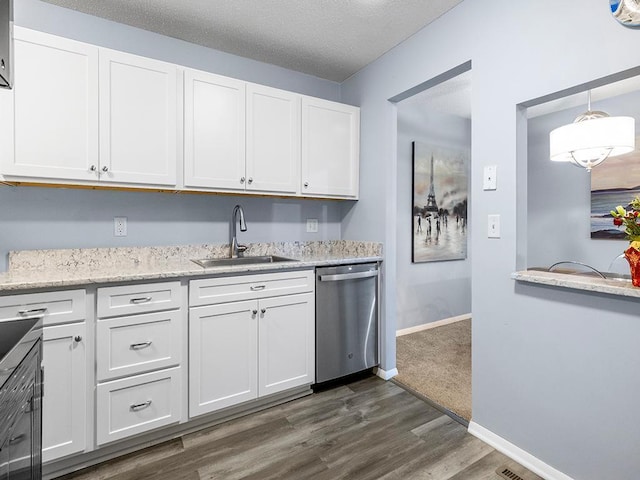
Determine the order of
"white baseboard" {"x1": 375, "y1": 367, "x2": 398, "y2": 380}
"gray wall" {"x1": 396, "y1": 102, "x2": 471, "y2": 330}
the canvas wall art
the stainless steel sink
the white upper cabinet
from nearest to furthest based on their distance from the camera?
the white upper cabinet, the stainless steel sink, "white baseboard" {"x1": 375, "y1": 367, "x2": 398, "y2": 380}, the canvas wall art, "gray wall" {"x1": 396, "y1": 102, "x2": 471, "y2": 330}

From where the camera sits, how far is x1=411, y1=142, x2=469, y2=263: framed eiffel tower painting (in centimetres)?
358

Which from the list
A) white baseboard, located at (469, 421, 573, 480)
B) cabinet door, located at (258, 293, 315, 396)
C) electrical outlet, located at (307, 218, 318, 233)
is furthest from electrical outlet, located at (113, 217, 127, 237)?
white baseboard, located at (469, 421, 573, 480)

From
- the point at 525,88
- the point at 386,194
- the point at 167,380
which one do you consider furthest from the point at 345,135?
the point at 167,380

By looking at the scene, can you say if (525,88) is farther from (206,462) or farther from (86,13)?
(86,13)

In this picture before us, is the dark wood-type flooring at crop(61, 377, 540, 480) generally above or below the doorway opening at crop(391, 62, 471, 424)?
below

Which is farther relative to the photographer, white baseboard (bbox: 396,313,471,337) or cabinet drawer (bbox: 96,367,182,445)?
white baseboard (bbox: 396,313,471,337)

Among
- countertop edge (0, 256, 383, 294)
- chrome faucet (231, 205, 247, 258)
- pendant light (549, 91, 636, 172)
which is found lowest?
countertop edge (0, 256, 383, 294)

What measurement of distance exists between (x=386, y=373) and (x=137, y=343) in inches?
70.5

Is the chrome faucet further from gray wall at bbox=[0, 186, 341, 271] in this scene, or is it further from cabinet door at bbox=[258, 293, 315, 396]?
cabinet door at bbox=[258, 293, 315, 396]

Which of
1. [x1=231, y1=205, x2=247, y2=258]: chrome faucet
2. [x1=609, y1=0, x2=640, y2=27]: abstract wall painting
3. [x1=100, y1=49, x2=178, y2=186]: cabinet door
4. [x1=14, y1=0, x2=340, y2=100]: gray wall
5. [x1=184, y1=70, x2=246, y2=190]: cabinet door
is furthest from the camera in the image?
[x1=231, y1=205, x2=247, y2=258]: chrome faucet

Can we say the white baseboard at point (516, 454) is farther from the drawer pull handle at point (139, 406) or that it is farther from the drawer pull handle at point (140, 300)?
the drawer pull handle at point (140, 300)

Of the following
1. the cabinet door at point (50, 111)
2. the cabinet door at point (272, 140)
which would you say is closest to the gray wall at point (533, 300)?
the cabinet door at point (272, 140)

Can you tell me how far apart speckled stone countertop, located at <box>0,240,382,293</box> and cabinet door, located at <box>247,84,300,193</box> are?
576 millimetres

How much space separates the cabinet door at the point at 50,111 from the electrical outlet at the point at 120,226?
1.32 ft
